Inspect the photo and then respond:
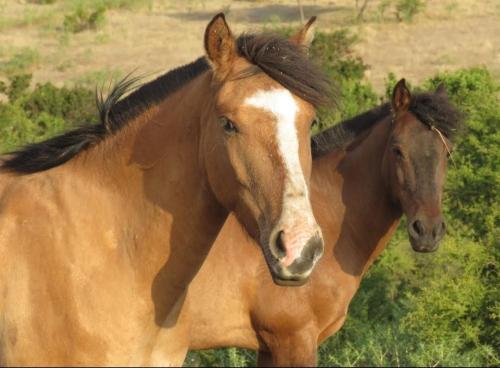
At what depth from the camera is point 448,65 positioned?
74.7 ft

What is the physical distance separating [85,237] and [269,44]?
105 centimetres

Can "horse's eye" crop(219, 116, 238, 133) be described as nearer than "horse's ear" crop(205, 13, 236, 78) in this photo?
Yes

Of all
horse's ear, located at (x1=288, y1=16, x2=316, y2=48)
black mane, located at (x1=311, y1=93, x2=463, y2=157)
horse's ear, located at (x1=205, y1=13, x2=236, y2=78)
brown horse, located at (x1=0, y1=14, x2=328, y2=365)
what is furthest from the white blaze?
black mane, located at (x1=311, y1=93, x2=463, y2=157)

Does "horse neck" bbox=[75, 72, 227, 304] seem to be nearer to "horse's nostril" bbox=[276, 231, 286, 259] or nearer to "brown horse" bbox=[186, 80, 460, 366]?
"horse's nostril" bbox=[276, 231, 286, 259]

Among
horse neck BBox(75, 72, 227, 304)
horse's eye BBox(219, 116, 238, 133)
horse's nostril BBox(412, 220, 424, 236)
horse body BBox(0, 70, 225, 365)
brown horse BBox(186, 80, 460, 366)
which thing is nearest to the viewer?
horse's eye BBox(219, 116, 238, 133)

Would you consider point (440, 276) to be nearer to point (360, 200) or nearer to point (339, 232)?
point (360, 200)

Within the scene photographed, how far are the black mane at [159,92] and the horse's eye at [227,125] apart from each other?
0.75 feet

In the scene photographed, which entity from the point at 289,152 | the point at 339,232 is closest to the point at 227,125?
the point at 289,152

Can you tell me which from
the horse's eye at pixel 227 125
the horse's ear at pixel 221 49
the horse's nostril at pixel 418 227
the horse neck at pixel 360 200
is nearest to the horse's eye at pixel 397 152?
the horse neck at pixel 360 200

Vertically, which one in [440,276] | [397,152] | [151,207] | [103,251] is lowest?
[440,276]

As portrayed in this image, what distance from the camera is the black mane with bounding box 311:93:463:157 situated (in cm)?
626

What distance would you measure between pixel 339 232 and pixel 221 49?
9.22 feet

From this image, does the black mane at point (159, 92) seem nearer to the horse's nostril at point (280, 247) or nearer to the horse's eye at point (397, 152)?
the horse's nostril at point (280, 247)

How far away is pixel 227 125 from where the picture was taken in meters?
3.42
